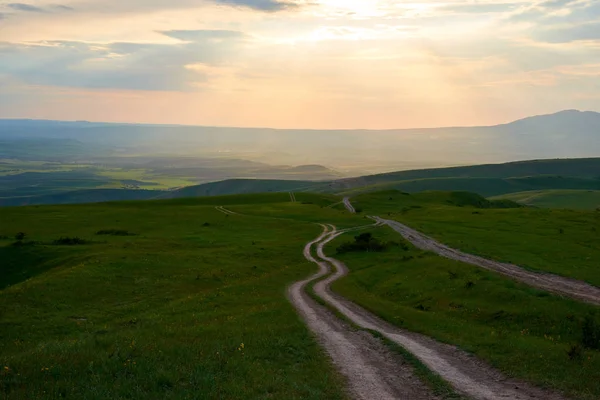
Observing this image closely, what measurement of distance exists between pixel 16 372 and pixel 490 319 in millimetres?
29509

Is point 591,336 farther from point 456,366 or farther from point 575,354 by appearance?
point 456,366

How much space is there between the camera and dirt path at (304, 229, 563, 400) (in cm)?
2021

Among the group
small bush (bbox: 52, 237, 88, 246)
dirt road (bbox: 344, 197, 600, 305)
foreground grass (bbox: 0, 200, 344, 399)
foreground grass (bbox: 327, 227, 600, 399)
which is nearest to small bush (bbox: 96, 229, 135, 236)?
foreground grass (bbox: 0, 200, 344, 399)

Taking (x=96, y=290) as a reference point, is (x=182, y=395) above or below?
above

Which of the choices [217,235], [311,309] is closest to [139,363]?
[311,309]

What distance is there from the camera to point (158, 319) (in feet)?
115

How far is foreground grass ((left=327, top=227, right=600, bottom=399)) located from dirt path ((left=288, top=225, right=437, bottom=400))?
4.45 meters

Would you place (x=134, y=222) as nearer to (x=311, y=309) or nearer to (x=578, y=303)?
(x=311, y=309)

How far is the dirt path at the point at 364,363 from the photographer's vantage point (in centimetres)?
2034

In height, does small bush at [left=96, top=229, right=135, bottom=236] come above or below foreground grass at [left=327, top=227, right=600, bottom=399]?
below

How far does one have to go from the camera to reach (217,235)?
8725 cm

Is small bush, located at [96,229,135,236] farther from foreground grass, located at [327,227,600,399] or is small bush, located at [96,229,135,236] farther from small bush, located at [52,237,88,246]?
foreground grass, located at [327,227,600,399]

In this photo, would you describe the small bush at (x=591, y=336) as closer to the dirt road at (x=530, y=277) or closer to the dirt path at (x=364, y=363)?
the dirt road at (x=530, y=277)

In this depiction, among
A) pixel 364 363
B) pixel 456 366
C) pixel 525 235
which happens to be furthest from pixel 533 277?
pixel 364 363
